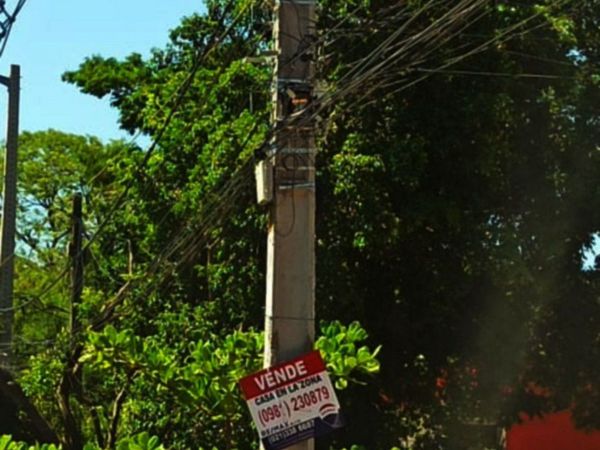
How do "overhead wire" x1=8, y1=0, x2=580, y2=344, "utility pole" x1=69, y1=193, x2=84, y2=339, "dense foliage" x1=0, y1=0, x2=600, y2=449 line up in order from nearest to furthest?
"overhead wire" x1=8, y1=0, x2=580, y2=344 < "dense foliage" x1=0, y1=0, x2=600, y2=449 < "utility pole" x1=69, y1=193, x2=84, y2=339

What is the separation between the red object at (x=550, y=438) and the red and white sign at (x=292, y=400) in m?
18.9

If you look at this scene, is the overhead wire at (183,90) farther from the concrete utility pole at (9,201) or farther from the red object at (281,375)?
the red object at (281,375)

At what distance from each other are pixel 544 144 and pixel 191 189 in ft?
15.5

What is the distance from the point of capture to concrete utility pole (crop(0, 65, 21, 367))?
51.3ft

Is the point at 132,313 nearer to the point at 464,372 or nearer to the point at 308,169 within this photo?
the point at 464,372

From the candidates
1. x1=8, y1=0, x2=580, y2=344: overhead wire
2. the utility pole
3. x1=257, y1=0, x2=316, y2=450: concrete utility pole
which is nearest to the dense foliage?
the utility pole

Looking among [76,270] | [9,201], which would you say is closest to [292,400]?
[76,270]

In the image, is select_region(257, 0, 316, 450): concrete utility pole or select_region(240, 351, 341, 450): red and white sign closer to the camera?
select_region(240, 351, 341, 450): red and white sign

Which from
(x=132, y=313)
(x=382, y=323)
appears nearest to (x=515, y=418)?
(x=382, y=323)

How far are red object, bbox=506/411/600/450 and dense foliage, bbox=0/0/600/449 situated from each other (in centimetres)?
856

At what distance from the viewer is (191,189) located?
14.5 meters

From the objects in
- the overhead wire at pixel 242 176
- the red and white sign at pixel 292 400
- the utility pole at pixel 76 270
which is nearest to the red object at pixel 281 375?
the red and white sign at pixel 292 400

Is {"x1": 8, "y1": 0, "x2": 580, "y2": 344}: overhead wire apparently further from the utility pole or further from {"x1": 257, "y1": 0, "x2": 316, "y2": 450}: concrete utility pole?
the utility pole

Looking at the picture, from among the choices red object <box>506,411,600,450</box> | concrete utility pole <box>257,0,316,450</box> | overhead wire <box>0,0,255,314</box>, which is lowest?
red object <box>506,411,600,450</box>
